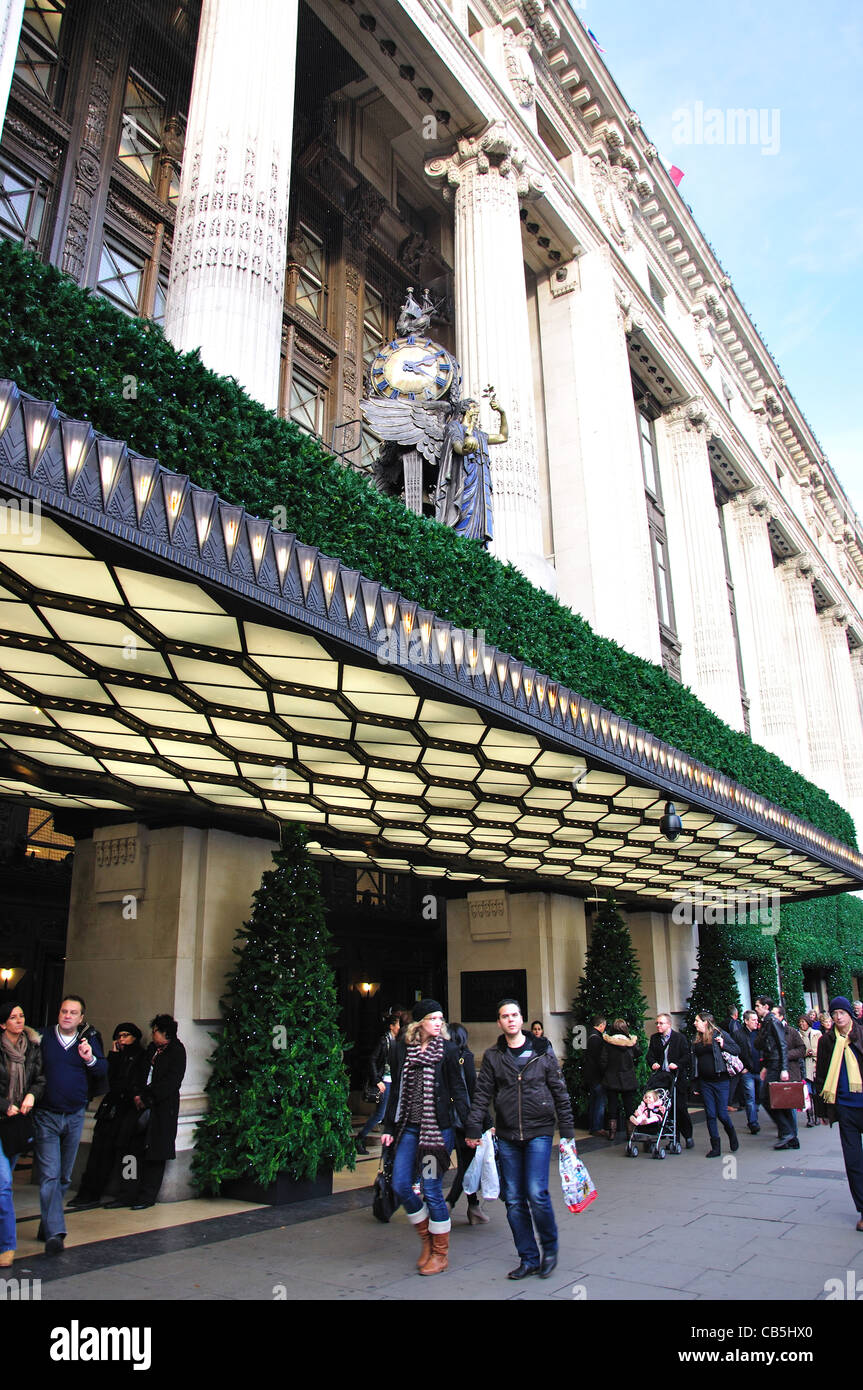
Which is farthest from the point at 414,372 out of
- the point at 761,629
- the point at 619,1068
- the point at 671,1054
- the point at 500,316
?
the point at 761,629

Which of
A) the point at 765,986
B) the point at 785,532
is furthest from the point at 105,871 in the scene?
the point at 785,532

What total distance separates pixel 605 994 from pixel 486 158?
1948 centimetres

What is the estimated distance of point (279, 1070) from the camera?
8.88m

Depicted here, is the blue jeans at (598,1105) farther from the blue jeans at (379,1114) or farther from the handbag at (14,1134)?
the handbag at (14,1134)

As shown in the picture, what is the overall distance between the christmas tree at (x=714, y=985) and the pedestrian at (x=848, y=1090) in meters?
11.9

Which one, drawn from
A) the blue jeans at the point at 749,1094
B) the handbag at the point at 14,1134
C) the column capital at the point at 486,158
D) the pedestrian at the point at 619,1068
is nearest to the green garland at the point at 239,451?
the handbag at the point at 14,1134

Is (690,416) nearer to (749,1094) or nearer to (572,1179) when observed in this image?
(749,1094)

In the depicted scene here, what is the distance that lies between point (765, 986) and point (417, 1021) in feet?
69.8

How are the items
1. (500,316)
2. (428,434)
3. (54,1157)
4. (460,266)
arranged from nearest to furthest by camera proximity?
(54,1157) < (428,434) < (500,316) < (460,266)

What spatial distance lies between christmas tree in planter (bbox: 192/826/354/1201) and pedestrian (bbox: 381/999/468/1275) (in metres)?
2.45

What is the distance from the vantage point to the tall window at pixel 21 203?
49.6 ft

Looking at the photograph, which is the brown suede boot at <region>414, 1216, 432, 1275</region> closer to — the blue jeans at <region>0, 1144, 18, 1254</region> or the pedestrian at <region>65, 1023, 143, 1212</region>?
the blue jeans at <region>0, 1144, 18, 1254</region>

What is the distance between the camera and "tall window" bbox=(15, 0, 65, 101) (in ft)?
53.2
